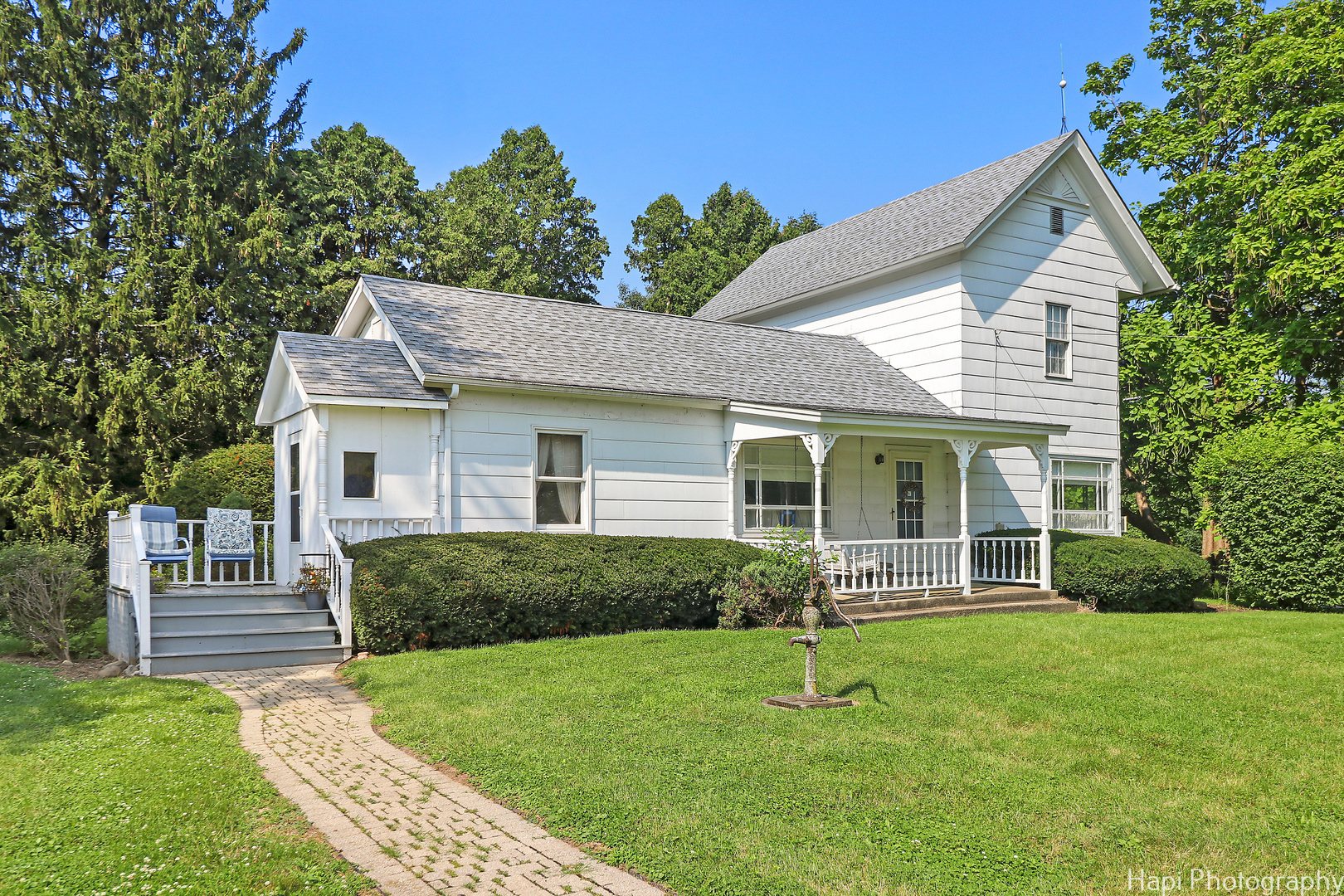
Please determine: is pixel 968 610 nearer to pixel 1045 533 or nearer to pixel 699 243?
pixel 1045 533

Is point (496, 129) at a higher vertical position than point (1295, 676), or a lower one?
higher

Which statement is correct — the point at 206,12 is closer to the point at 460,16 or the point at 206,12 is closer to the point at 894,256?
the point at 460,16

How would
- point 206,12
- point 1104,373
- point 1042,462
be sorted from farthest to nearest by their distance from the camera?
point 206,12 → point 1104,373 → point 1042,462

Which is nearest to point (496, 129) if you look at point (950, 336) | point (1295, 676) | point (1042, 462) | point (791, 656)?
point (950, 336)

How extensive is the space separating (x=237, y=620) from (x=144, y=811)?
6360 mm

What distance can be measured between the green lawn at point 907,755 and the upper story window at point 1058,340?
927 cm

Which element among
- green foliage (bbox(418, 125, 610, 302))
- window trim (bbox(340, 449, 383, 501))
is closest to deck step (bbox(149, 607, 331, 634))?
window trim (bbox(340, 449, 383, 501))

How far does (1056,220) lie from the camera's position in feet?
63.4

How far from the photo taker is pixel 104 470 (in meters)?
20.6

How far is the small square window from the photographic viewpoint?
12703 millimetres

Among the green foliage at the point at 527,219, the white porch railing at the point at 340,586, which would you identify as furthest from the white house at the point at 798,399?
the green foliage at the point at 527,219

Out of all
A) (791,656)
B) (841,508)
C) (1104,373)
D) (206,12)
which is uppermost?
(206,12)

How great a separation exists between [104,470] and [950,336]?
61.1 ft

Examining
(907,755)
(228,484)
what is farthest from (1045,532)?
(228,484)
